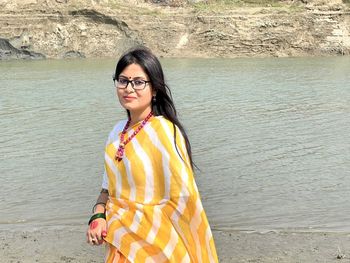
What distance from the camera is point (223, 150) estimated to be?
1012 centimetres

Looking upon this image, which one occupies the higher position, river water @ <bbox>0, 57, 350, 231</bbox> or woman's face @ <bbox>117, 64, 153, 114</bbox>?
woman's face @ <bbox>117, 64, 153, 114</bbox>

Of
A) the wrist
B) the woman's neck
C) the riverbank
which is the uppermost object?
the woman's neck

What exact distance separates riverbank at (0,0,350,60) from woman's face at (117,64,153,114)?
35990 millimetres

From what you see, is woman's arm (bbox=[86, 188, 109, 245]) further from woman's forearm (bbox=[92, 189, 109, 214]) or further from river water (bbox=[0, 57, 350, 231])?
river water (bbox=[0, 57, 350, 231])

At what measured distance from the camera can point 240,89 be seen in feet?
65.0

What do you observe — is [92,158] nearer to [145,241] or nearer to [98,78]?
[145,241]

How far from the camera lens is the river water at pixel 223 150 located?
22.7 feet

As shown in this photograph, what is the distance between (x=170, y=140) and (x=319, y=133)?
9609 millimetres

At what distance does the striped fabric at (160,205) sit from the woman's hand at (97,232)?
0.06 meters

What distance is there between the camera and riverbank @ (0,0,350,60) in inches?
1529

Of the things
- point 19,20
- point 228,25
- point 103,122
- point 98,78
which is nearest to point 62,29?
point 19,20

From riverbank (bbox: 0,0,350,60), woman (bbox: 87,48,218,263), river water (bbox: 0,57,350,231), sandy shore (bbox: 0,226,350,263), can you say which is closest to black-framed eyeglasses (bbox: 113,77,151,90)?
woman (bbox: 87,48,218,263)

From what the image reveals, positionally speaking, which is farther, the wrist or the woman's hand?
the wrist

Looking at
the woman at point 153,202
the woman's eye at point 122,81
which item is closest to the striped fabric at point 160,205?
the woman at point 153,202
